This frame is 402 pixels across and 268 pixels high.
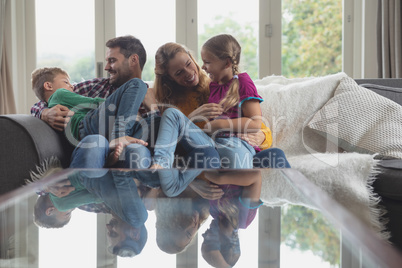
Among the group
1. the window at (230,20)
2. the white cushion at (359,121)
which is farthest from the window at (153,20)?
the white cushion at (359,121)

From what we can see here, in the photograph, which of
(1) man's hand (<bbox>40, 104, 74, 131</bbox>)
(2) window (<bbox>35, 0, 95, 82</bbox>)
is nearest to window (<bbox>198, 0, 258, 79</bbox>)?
(2) window (<bbox>35, 0, 95, 82</bbox>)

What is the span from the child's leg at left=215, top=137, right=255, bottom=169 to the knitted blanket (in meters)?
0.19

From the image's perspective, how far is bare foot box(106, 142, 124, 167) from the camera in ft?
5.26

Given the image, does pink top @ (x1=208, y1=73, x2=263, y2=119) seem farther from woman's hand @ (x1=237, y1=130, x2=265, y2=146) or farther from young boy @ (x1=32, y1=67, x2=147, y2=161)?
young boy @ (x1=32, y1=67, x2=147, y2=161)

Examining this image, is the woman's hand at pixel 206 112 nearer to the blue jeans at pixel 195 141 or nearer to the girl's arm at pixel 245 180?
the blue jeans at pixel 195 141

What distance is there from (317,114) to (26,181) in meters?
1.32

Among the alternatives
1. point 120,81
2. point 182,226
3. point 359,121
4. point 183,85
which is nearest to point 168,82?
point 183,85

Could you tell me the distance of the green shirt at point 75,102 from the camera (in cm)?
188

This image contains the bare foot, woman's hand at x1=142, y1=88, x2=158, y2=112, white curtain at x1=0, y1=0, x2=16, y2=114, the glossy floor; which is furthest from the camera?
white curtain at x1=0, y1=0, x2=16, y2=114

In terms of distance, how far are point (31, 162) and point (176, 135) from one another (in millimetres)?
552

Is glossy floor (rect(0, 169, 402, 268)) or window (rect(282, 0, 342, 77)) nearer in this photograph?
glossy floor (rect(0, 169, 402, 268))

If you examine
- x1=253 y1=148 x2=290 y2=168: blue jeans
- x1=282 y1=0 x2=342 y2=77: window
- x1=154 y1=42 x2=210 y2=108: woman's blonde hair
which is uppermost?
x1=282 y1=0 x2=342 y2=77: window

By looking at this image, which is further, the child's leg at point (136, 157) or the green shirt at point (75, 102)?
the green shirt at point (75, 102)

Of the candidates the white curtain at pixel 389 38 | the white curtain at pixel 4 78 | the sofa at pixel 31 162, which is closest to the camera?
the sofa at pixel 31 162
